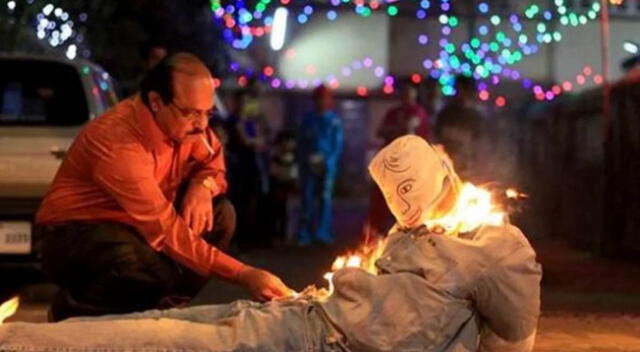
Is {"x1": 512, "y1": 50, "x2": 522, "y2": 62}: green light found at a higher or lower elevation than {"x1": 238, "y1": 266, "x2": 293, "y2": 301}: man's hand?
higher

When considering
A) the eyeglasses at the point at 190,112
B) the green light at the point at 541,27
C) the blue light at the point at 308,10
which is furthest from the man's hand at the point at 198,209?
the blue light at the point at 308,10

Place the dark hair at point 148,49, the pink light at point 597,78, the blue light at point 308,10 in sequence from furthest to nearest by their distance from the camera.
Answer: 1. the pink light at point 597,78
2. the blue light at point 308,10
3. the dark hair at point 148,49

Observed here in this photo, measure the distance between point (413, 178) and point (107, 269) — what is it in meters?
1.86

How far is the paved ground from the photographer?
6.88 meters

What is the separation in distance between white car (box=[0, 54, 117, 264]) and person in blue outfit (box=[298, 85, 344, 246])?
332 centimetres

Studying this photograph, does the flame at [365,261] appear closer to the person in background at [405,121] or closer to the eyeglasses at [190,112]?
the eyeglasses at [190,112]

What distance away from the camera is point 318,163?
40.3 feet

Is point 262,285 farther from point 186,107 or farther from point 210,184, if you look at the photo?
point 210,184

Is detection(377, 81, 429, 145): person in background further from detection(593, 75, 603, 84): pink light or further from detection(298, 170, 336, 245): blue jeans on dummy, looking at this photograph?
detection(593, 75, 603, 84): pink light

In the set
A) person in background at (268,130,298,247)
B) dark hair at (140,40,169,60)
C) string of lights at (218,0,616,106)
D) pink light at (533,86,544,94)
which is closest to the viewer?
dark hair at (140,40,169,60)

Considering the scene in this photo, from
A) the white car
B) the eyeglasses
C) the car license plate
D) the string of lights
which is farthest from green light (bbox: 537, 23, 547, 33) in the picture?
the eyeglasses

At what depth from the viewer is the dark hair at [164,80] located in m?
4.86

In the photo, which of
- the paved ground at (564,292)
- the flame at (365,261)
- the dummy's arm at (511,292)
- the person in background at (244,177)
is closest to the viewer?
the dummy's arm at (511,292)

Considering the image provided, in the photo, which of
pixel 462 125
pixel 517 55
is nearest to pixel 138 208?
pixel 462 125
